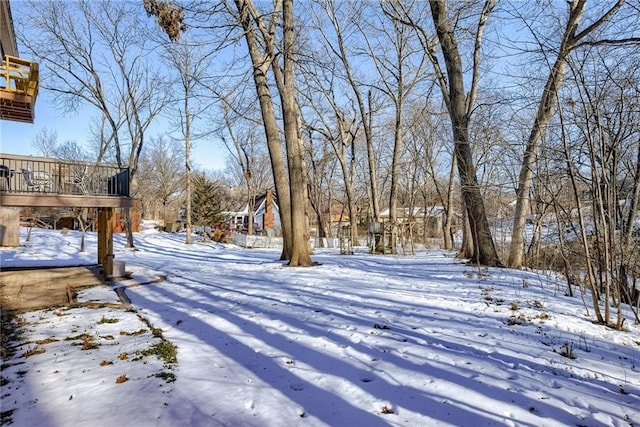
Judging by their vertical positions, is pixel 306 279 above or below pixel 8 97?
below

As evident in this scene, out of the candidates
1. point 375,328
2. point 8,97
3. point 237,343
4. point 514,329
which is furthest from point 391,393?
point 8,97

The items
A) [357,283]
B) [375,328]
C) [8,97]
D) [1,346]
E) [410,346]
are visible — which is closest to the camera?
[410,346]

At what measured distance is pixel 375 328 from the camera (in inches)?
169

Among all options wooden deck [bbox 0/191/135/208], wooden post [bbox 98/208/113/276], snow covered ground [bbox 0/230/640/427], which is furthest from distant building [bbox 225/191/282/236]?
snow covered ground [bbox 0/230/640/427]

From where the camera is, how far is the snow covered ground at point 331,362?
250cm

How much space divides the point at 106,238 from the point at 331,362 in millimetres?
8423

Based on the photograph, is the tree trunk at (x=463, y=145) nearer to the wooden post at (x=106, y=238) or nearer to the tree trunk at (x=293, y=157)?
the tree trunk at (x=293, y=157)

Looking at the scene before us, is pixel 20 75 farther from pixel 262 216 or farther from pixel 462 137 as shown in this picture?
pixel 262 216

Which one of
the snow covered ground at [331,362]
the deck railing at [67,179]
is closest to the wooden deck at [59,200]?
the deck railing at [67,179]

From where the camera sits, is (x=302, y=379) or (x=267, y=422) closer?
(x=267, y=422)

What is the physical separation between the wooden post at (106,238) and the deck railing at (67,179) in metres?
0.68

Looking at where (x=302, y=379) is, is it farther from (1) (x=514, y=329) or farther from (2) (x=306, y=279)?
(2) (x=306, y=279)

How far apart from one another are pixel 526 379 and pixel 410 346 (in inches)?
41.4

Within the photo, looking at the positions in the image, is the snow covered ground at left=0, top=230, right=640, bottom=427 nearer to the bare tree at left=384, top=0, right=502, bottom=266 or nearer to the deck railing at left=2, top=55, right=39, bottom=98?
the bare tree at left=384, top=0, right=502, bottom=266
